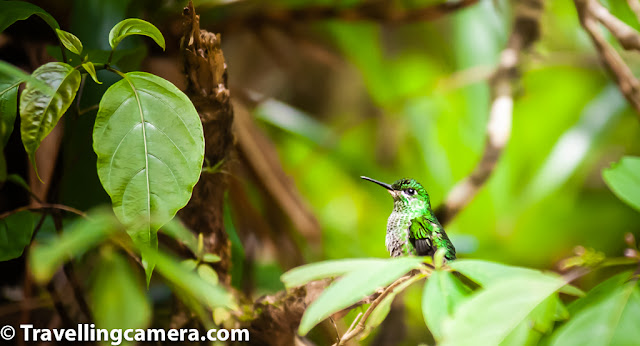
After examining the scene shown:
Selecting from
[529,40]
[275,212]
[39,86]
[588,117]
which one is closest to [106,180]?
[39,86]

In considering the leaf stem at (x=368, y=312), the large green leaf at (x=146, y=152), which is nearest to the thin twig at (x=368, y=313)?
the leaf stem at (x=368, y=312)

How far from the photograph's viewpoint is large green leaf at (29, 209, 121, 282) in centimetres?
28

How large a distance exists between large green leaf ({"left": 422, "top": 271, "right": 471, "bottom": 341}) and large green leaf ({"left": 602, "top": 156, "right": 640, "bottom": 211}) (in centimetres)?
15

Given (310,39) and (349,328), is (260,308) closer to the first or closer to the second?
(349,328)

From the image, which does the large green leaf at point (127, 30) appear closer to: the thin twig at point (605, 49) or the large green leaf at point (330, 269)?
the large green leaf at point (330, 269)

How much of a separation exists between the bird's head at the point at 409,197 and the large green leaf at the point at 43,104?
26 centimetres

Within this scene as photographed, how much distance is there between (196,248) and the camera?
1.30ft

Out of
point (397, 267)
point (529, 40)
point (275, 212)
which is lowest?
point (275, 212)

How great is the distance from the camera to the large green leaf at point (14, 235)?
1.15 ft

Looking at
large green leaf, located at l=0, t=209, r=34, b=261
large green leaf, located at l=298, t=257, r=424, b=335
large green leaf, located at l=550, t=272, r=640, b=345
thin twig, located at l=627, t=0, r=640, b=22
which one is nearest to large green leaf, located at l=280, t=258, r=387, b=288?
large green leaf, located at l=298, t=257, r=424, b=335

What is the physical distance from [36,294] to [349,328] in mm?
318

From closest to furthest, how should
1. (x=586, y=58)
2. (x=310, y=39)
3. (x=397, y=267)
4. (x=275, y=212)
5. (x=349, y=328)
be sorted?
(x=397, y=267) < (x=349, y=328) < (x=275, y=212) < (x=310, y=39) < (x=586, y=58)

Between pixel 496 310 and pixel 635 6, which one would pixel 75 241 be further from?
pixel 635 6

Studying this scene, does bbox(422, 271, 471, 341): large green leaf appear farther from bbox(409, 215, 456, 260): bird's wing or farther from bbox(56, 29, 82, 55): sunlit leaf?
bbox(56, 29, 82, 55): sunlit leaf
